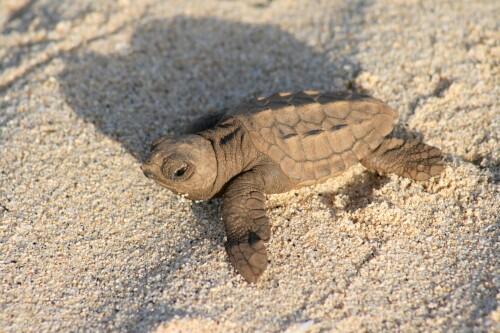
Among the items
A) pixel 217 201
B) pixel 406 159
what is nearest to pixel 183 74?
pixel 217 201

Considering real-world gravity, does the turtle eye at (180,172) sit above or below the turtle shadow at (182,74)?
above

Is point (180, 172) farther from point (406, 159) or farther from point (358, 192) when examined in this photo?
point (406, 159)

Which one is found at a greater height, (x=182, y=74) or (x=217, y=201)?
(x=182, y=74)

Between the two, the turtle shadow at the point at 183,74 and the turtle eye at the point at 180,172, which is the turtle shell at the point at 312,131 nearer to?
the turtle eye at the point at 180,172

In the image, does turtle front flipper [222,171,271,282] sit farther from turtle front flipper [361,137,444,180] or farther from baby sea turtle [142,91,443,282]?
turtle front flipper [361,137,444,180]

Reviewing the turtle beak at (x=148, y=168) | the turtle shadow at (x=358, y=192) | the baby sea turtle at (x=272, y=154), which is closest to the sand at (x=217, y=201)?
the turtle shadow at (x=358, y=192)
